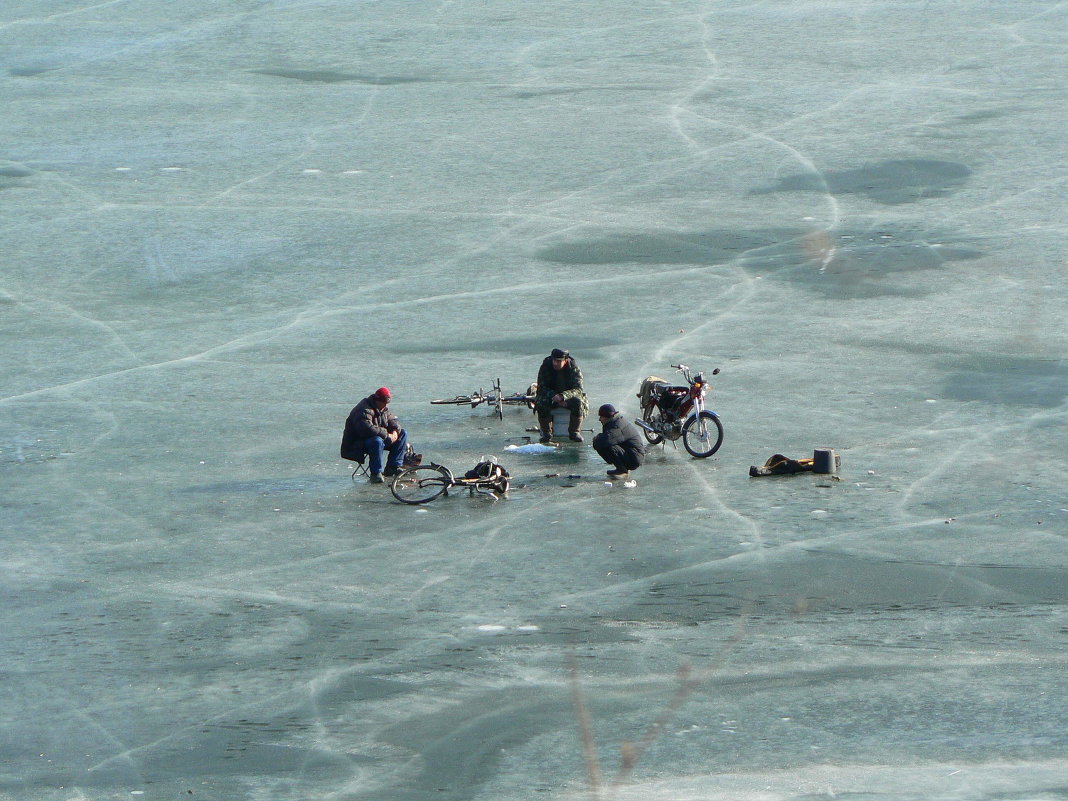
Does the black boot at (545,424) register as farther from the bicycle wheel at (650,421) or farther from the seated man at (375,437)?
the seated man at (375,437)

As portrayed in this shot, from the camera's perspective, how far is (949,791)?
7.58 metres

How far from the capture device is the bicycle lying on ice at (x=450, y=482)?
41.5 feet

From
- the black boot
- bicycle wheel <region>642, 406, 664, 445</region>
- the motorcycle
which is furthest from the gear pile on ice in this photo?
the black boot

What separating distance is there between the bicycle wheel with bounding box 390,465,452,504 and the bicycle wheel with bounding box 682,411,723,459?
236 cm

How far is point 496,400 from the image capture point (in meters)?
15.0

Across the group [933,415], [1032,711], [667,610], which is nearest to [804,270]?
[933,415]

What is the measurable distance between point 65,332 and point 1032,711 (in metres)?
13.9

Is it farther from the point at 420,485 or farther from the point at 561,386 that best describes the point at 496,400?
the point at 420,485

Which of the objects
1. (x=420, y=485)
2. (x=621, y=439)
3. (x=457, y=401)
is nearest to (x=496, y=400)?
(x=457, y=401)

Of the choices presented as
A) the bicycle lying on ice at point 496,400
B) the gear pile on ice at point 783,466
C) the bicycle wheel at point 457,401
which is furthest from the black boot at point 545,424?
the gear pile on ice at point 783,466

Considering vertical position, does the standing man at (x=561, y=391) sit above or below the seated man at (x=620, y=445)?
above

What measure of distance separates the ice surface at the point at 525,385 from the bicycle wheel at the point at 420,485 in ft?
0.57

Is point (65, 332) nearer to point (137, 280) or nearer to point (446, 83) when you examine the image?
point (137, 280)

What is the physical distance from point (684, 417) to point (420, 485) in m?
2.60
